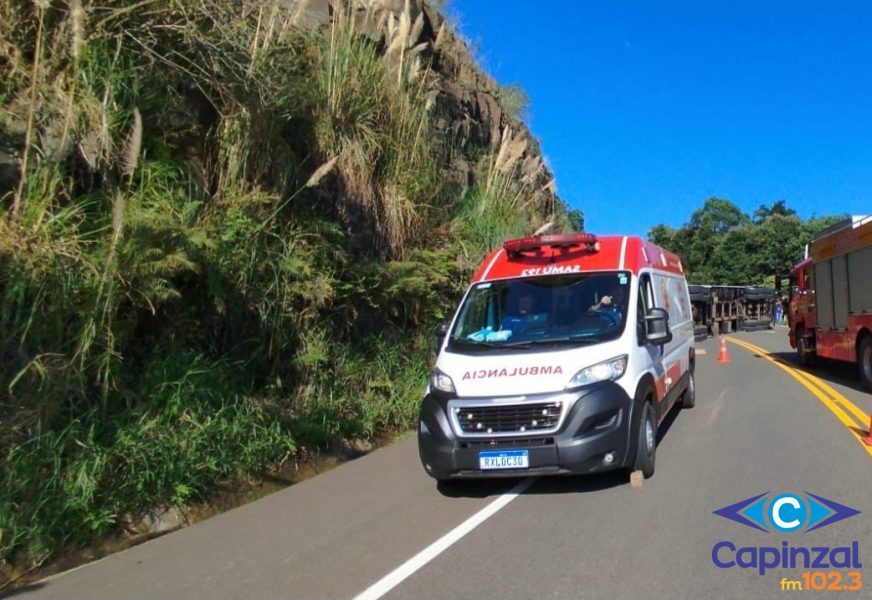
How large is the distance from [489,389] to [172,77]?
4.55 m

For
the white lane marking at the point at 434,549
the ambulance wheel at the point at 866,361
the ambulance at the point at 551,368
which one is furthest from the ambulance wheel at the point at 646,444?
the ambulance wheel at the point at 866,361

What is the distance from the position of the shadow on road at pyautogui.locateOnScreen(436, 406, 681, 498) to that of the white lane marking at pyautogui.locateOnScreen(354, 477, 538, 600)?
13cm

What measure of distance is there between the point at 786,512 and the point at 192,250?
18.4 feet

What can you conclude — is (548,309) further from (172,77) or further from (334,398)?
(172,77)

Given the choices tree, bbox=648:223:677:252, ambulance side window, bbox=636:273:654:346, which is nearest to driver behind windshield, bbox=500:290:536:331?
ambulance side window, bbox=636:273:654:346

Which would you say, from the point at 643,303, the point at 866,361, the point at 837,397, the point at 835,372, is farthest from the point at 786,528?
the point at 835,372

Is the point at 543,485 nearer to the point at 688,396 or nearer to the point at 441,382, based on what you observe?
the point at 441,382

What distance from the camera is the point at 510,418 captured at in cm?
618

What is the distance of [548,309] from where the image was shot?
7.34 metres

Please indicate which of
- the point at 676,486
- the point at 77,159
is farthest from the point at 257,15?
the point at 676,486

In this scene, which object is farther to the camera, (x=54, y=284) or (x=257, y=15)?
(x=257, y=15)

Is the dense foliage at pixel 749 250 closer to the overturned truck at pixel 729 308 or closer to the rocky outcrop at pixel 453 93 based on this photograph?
the overturned truck at pixel 729 308

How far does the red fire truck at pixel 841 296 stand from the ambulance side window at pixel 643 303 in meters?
6.58

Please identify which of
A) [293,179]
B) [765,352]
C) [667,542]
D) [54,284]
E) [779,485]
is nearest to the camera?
[667,542]
